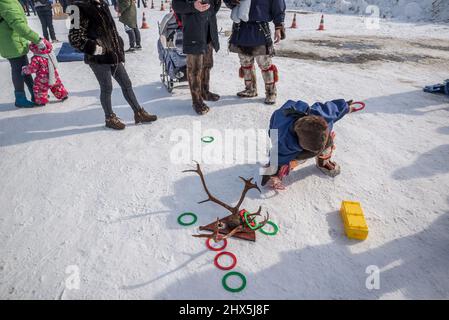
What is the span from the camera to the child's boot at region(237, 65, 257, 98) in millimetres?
5082

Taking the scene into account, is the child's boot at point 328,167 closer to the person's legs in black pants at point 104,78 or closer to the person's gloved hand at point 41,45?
the person's legs in black pants at point 104,78

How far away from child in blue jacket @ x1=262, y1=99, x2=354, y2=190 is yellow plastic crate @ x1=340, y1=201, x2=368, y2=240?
0.60 meters

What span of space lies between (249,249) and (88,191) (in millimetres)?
1858

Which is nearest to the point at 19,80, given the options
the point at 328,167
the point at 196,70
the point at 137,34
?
the point at 196,70

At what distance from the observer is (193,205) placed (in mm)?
2914

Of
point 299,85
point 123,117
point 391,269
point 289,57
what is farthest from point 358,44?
point 391,269

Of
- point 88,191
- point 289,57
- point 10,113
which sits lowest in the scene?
point 88,191

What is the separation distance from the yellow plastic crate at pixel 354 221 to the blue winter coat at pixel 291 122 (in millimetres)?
699

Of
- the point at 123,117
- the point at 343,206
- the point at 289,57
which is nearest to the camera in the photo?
the point at 343,206

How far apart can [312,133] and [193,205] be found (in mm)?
1367

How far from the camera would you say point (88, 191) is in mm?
3074

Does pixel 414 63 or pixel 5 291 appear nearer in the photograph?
pixel 5 291

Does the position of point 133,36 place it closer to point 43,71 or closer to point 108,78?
point 43,71

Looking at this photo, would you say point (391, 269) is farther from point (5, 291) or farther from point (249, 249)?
point (5, 291)
